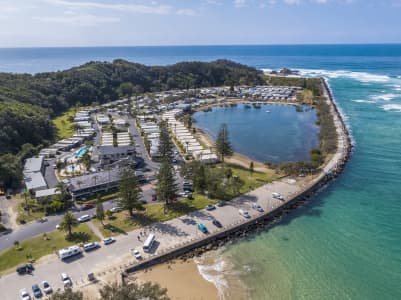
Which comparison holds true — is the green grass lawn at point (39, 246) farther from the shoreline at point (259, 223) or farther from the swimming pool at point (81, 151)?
the swimming pool at point (81, 151)

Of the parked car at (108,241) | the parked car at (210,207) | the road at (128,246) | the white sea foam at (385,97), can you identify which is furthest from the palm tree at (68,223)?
the white sea foam at (385,97)

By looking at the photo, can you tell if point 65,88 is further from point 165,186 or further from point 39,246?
point 39,246

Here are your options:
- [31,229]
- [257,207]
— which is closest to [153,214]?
[257,207]

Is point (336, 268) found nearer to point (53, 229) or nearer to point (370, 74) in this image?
point (53, 229)

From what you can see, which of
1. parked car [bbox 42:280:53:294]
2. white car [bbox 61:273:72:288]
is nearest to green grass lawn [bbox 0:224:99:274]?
parked car [bbox 42:280:53:294]

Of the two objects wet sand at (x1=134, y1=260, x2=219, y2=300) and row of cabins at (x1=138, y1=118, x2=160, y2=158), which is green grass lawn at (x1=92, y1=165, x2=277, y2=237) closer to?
wet sand at (x1=134, y1=260, x2=219, y2=300)
